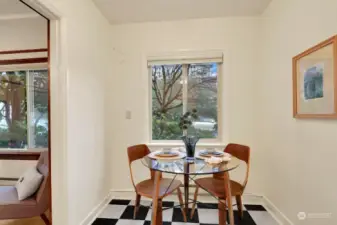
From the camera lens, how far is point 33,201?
1890 millimetres

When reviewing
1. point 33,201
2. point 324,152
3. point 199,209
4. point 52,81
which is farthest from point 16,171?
point 324,152

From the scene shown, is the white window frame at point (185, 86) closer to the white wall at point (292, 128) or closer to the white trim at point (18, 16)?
the white wall at point (292, 128)

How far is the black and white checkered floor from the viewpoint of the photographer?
6.90 feet

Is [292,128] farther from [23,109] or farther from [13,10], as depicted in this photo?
[23,109]

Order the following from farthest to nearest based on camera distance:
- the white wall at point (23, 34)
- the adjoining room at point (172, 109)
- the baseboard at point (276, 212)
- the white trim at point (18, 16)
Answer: the white wall at point (23, 34) < the white trim at point (18, 16) < the baseboard at point (276, 212) < the adjoining room at point (172, 109)

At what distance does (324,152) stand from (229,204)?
0.84 meters

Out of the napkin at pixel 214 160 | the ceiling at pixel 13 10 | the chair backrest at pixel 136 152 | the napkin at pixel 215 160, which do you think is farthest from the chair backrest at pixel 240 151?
the ceiling at pixel 13 10

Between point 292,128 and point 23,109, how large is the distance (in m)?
3.52

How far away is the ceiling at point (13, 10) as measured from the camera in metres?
2.19

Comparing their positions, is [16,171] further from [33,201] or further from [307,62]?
[307,62]

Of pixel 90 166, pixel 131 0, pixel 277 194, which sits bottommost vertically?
pixel 277 194

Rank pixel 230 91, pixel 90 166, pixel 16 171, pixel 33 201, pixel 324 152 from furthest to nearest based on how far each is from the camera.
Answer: pixel 16 171
pixel 230 91
pixel 90 166
pixel 33 201
pixel 324 152

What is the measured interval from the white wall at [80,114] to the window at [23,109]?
1.09m

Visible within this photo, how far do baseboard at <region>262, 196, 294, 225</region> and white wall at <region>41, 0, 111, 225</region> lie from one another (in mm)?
2033
